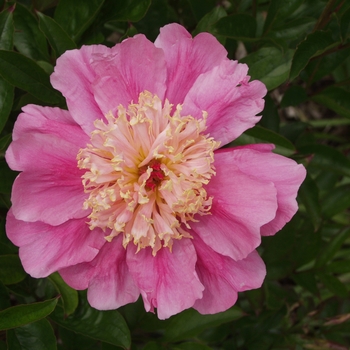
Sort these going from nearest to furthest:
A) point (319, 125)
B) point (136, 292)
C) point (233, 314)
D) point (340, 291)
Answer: point (136, 292)
point (233, 314)
point (340, 291)
point (319, 125)

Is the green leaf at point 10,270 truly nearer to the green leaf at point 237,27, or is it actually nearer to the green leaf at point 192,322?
the green leaf at point 192,322

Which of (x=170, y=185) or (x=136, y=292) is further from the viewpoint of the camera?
(x=136, y=292)

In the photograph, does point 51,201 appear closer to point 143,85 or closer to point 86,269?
point 86,269

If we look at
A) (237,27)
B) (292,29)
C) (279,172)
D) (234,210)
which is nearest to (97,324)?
(234,210)

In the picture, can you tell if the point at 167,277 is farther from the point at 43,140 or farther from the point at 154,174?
the point at 43,140

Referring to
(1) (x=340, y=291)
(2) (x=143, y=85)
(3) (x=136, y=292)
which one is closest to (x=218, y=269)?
(3) (x=136, y=292)

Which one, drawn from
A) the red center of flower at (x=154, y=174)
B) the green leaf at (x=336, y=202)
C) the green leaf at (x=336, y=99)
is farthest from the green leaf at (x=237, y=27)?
the green leaf at (x=336, y=202)
